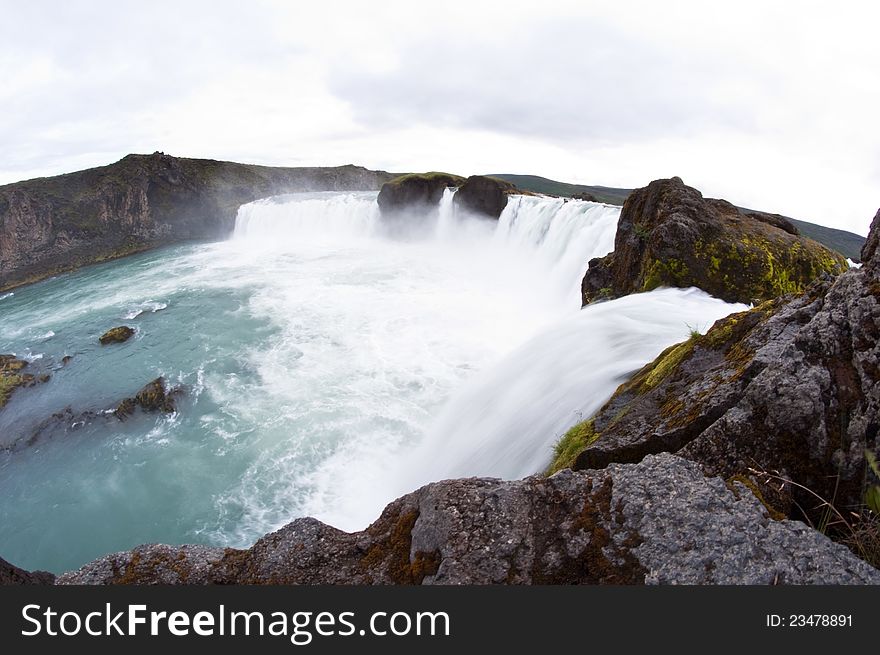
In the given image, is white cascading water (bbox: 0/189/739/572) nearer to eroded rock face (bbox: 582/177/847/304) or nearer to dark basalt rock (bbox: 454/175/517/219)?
eroded rock face (bbox: 582/177/847/304)

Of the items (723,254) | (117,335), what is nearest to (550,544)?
(723,254)

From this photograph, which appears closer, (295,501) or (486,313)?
(295,501)

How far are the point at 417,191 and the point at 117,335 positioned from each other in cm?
3085

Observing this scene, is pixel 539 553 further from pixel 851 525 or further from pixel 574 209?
pixel 574 209

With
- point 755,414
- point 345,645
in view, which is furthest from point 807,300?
point 345,645

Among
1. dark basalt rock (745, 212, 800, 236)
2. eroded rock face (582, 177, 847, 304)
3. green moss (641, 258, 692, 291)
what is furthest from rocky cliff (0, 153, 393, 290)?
dark basalt rock (745, 212, 800, 236)

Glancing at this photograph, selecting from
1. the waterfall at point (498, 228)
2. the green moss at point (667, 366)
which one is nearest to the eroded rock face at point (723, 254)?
the green moss at point (667, 366)

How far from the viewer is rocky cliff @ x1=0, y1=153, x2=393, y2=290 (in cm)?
5831

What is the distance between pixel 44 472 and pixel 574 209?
88.6 ft

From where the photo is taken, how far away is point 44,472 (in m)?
15.5

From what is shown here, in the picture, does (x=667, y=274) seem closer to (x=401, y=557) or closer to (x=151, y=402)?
(x=401, y=557)

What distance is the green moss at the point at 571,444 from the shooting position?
5754mm

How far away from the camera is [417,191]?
159 ft

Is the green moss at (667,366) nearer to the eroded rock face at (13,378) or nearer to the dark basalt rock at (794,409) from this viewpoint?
the dark basalt rock at (794,409)
